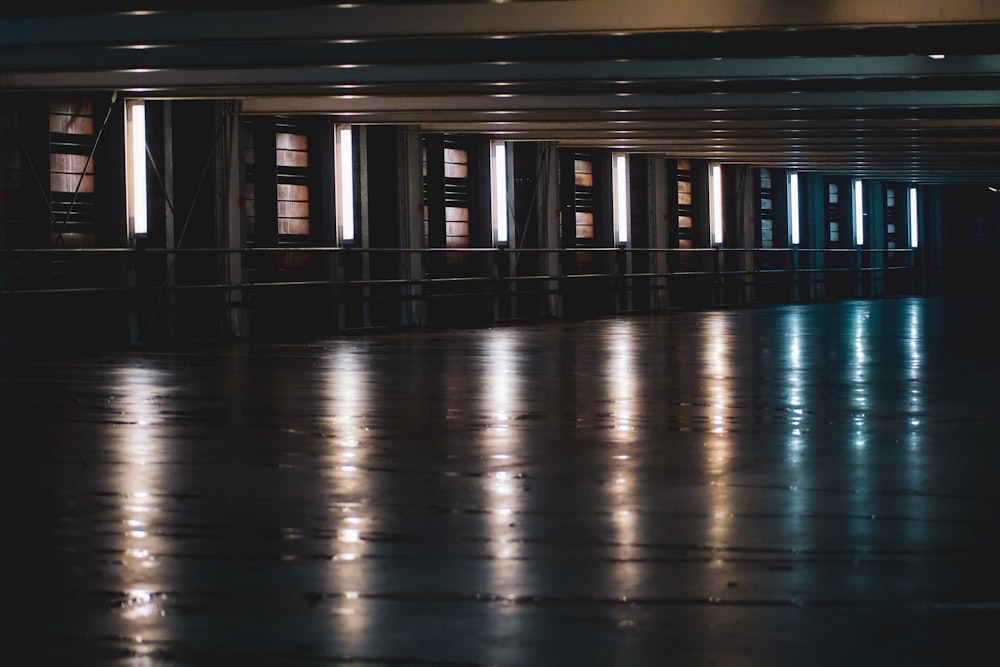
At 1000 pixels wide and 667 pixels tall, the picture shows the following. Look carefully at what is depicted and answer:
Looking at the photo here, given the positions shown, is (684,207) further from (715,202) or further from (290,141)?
(290,141)

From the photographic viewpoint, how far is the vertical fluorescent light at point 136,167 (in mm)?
19130

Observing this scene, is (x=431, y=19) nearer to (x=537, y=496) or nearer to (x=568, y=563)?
(x=537, y=496)

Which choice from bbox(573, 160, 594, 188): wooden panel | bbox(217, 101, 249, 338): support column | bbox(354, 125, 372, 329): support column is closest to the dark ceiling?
bbox(217, 101, 249, 338): support column

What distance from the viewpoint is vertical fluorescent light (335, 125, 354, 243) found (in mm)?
22688

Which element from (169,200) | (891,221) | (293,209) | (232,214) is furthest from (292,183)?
(891,221)

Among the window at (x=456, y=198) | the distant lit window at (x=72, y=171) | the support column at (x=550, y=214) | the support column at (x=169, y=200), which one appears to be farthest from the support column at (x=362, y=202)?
the distant lit window at (x=72, y=171)

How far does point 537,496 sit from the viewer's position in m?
5.62

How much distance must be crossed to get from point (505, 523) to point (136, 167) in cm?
1490

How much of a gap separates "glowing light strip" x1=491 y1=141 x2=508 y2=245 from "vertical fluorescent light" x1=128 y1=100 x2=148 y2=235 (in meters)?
8.18

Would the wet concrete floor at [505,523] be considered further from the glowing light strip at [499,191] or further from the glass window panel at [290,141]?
the glowing light strip at [499,191]

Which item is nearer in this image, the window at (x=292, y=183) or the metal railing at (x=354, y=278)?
the metal railing at (x=354, y=278)

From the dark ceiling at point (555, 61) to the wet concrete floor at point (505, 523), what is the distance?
426cm

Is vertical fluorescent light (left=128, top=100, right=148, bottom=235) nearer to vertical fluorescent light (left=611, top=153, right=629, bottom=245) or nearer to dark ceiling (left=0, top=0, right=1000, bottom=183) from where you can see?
dark ceiling (left=0, top=0, right=1000, bottom=183)

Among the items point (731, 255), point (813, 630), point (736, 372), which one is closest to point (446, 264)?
point (731, 255)
